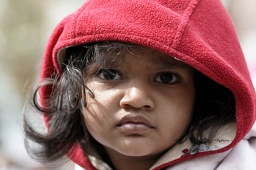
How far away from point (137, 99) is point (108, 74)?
0.38 ft

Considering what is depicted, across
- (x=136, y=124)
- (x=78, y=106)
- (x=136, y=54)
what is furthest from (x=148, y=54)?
(x=78, y=106)

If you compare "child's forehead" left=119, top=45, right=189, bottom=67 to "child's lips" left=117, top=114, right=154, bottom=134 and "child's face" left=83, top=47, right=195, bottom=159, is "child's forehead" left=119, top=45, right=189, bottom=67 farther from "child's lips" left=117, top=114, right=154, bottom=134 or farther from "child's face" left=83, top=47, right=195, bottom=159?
"child's lips" left=117, top=114, right=154, bottom=134

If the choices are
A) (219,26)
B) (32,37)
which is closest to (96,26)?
(219,26)

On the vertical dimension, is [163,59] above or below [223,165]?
above

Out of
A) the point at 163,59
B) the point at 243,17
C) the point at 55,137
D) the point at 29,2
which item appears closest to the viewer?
the point at 163,59

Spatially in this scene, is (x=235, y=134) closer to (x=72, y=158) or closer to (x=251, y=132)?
(x=251, y=132)

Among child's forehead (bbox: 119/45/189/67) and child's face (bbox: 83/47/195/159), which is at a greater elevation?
child's forehead (bbox: 119/45/189/67)

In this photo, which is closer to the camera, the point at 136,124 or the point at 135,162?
the point at 136,124

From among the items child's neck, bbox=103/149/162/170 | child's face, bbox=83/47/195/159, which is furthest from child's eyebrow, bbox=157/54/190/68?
child's neck, bbox=103/149/162/170

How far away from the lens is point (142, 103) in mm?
1068

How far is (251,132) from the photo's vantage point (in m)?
1.22

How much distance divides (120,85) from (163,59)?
4.1 inches

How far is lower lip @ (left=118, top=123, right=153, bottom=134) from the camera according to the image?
109 cm

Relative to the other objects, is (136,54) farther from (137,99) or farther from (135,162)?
(135,162)
